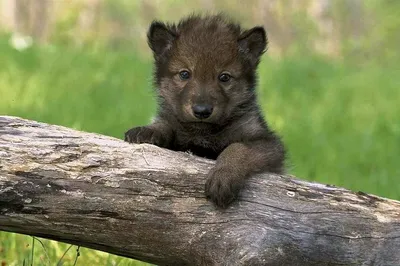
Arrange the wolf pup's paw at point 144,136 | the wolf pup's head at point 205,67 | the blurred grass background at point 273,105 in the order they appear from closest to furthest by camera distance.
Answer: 1. the wolf pup's paw at point 144,136
2. the wolf pup's head at point 205,67
3. the blurred grass background at point 273,105

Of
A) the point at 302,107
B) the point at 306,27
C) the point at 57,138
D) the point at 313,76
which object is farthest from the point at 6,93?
the point at 306,27

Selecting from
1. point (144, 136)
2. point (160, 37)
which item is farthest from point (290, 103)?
point (144, 136)

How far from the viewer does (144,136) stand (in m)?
4.28

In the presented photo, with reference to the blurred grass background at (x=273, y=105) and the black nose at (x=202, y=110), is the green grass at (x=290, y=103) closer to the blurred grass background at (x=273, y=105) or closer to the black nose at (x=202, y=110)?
the blurred grass background at (x=273, y=105)

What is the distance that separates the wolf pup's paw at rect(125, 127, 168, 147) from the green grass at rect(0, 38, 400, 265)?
7.91 ft

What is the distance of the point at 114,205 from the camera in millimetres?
3564

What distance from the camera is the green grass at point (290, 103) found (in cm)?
812

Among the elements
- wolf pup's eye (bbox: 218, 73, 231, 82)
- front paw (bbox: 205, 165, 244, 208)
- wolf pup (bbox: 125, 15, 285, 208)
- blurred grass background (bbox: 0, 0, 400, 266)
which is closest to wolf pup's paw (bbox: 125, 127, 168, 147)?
wolf pup (bbox: 125, 15, 285, 208)

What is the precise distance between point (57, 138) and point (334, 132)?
6116mm

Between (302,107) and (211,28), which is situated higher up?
(302,107)

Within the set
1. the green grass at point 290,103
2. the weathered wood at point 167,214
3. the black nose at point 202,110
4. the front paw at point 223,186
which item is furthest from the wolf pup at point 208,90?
the green grass at point 290,103

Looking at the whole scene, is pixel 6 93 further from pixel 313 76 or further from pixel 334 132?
pixel 313 76

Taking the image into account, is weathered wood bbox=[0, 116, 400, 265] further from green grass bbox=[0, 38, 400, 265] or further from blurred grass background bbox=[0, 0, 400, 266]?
green grass bbox=[0, 38, 400, 265]

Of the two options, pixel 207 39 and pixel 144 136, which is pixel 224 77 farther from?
pixel 144 136
